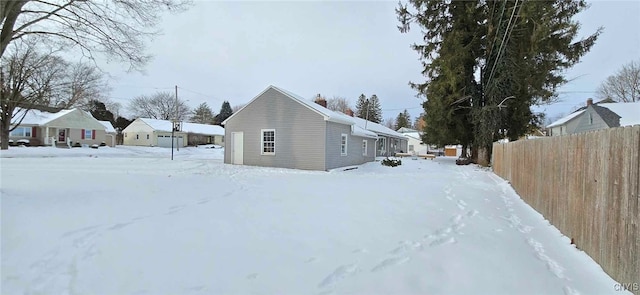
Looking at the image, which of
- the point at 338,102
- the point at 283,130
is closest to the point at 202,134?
the point at 338,102

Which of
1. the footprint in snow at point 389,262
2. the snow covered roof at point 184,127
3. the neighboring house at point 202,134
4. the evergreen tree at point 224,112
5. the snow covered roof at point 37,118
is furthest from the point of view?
the evergreen tree at point 224,112

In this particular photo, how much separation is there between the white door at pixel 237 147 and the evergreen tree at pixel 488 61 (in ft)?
40.9

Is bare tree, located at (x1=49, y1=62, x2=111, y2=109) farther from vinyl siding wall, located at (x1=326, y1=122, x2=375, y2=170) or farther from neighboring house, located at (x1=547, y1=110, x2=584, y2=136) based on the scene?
neighboring house, located at (x1=547, y1=110, x2=584, y2=136)

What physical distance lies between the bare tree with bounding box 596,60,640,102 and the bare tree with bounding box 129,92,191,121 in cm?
6038

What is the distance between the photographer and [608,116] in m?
25.9

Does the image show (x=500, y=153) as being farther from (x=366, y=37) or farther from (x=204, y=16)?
(x=204, y=16)

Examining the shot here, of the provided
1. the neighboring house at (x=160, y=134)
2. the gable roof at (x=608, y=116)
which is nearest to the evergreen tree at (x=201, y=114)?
the neighboring house at (x=160, y=134)

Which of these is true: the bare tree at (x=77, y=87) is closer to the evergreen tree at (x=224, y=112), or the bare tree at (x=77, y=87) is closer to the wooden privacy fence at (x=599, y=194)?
the wooden privacy fence at (x=599, y=194)

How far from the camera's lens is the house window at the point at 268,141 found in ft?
57.0

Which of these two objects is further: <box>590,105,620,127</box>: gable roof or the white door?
<box>590,105,620,127</box>: gable roof

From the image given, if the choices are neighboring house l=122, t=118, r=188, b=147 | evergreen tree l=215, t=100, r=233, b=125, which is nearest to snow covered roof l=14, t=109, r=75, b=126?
neighboring house l=122, t=118, r=188, b=147

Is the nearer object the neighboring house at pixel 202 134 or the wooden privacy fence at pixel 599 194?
the wooden privacy fence at pixel 599 194

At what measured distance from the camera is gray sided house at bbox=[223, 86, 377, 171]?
16188 millimetres

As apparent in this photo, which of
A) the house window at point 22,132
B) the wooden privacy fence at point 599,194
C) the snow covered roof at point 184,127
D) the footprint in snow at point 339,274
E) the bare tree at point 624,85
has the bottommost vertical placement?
the footprint in snow at point 339,274
